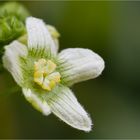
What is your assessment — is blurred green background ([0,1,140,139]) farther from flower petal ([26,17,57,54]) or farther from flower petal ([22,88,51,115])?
flower petal ([22,88,51,115])

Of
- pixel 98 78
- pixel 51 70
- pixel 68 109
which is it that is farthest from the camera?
pixel 98 78

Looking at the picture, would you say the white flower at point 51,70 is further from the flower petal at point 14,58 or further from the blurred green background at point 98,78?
the blurred green background at point 98,78

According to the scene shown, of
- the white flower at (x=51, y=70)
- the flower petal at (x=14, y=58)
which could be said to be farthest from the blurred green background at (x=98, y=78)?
the flower petal at (x=14, y=58)

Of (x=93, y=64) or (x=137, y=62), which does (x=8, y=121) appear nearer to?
Result: (x=137, y=62)

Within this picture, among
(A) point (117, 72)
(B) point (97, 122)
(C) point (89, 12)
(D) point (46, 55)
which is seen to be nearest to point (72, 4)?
(C) point (89, 12)

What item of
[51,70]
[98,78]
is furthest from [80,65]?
[98,78]

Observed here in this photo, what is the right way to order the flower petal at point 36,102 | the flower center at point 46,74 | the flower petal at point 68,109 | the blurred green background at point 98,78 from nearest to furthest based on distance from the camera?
the flower petal at point 36,102 < the flower petal at point 68,109 < the flower center at point 46,74 < the blurred green background at point 98,78

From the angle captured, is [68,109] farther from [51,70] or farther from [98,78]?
[98,78]
